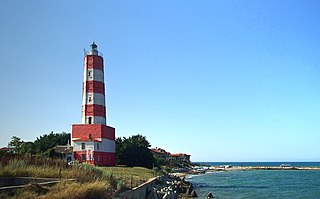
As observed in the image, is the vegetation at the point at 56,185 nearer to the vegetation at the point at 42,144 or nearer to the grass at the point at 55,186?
the grass at the point at 55,186

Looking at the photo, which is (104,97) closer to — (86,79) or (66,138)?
(86,79)

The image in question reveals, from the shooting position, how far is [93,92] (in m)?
36.0

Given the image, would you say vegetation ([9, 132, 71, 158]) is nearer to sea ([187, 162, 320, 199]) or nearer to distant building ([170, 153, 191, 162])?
sea ([187, 162, 320, 199])

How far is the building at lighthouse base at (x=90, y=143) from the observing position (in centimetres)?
3450

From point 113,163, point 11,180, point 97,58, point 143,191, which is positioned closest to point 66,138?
point 113,163

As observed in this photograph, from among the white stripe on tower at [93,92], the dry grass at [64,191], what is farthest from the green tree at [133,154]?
the dry grass at [64,191]

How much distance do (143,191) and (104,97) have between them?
18332 millimetres

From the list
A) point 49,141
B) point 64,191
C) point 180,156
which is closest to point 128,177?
point 64,191

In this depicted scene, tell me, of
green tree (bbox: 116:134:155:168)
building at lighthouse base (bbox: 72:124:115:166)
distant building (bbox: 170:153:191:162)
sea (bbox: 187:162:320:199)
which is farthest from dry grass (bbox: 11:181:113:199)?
distant building (bbox: 170:153:191:162)

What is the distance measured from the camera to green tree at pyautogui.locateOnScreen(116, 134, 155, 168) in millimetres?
42969

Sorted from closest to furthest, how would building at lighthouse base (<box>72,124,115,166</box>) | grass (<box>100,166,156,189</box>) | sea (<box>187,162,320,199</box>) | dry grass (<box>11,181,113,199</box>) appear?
dry grass (<box>11,181,113,199</box>) → grass (<box>100,166,156,189</box>) → building at lighthouse base (<box>72,124,115,166</box>) → sea (<box>187,162,320,199</box>)

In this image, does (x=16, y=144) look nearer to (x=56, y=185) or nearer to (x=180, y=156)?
(x=56, y=185)

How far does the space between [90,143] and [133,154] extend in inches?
388

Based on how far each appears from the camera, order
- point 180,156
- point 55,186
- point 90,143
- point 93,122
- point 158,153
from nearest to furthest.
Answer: point 55,186
point 90,143
point 93,122
point 158,153
point 180,156
